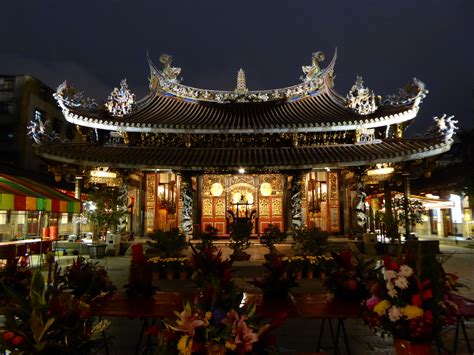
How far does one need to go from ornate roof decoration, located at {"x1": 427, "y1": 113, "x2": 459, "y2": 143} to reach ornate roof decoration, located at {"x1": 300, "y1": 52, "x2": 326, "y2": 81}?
687 centimetres

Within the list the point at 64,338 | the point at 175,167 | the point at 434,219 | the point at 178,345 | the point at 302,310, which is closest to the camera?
the point at 178,345

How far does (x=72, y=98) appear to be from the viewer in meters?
17.0

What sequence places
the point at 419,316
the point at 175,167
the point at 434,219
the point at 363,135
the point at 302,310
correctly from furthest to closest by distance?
1. the point at 434,219
2. the point at 363,135
3. the point at 175,167
4. the point at 302,310
5. the point at 419,316

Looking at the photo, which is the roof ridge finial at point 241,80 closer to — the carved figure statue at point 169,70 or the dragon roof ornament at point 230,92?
the dragon roof ornament at point 230,92

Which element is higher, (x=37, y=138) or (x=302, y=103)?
(x=302, y=103)

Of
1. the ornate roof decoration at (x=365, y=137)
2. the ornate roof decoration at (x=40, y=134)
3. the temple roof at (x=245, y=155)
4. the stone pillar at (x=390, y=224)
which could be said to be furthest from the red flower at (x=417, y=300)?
the ornate roof decoration at (x=40, y=134)

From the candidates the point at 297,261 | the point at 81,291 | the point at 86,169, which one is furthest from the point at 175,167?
the point at 81,291

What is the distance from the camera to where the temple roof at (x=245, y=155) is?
1523 centimetres

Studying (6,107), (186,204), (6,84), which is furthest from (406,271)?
(6,84)

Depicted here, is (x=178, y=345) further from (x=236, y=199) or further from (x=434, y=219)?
(x=434, y=219)

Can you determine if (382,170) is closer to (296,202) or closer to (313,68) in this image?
(296,202)

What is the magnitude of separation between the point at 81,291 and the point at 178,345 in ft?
9.03

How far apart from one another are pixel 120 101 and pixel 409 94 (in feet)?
46.1

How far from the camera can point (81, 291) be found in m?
4.30
